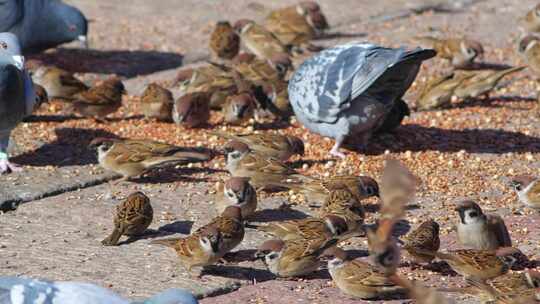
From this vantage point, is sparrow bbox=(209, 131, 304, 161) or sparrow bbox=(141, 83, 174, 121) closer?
sparrow bbox=(209, 131, 304, 161)

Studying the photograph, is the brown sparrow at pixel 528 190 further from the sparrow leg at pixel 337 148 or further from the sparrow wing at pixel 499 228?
the sparrow leg at pixel 337 148

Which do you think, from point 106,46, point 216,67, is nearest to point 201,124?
point 216,67

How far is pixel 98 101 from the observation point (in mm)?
8586

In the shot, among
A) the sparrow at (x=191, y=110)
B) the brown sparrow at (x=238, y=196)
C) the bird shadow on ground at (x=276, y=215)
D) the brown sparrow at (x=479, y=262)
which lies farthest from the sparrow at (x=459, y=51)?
the brown sparrow at (x=479, y=262)

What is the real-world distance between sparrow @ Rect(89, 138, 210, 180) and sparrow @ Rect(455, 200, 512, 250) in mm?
1816

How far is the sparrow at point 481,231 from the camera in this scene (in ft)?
20.4

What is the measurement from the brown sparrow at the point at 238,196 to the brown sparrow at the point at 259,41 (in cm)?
378

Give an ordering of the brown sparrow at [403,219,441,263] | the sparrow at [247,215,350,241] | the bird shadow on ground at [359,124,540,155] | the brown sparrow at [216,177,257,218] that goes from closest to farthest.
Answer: the brown sparrow at [403,219,441,263] < the sparrow at [247,215,350,241] < the brown sparrow at [216,177,257,218] < the bird shadow on ground at [359,124,540,155]

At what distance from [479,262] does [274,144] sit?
7.43ft

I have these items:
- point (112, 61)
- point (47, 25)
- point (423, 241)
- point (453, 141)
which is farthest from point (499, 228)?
Answer: point (112, 61)

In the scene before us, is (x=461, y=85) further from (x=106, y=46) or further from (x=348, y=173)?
(x=106, y=46)

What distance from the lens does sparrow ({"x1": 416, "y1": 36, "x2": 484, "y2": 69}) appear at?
1011 cm

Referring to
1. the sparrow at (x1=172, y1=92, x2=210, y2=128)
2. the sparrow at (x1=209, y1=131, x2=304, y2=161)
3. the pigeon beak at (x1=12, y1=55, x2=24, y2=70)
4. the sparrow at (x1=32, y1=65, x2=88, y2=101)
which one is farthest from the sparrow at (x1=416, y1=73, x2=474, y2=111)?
the pigeon beak at (x1=12, y1=55, x2=24, y2=70)

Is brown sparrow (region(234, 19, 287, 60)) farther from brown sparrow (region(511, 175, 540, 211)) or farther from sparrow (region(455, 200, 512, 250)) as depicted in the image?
sparrow (region(455, 200, 512, 250))
